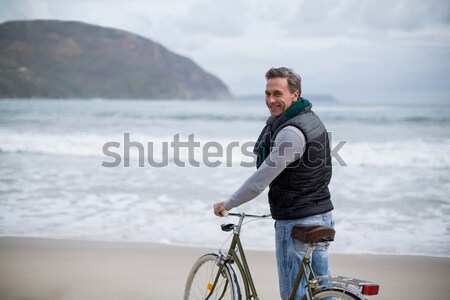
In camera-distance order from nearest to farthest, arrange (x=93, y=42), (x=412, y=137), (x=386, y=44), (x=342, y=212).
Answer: (x=342, y=212), (x=412, y=137), (x=386, y=44), (x=93, y=42)

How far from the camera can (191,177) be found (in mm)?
10547

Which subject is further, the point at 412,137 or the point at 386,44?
the point at 386,44

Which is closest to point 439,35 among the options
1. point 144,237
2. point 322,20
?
point 322,20

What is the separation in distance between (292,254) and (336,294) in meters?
0.36

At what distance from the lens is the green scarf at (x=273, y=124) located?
245 cm

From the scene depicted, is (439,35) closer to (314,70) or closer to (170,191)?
(314,70)

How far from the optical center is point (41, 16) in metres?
34.1

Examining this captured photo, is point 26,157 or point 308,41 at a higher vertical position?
point 308,41

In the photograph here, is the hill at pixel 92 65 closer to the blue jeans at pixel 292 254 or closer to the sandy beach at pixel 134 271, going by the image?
the sandy beach at pixel 134 271

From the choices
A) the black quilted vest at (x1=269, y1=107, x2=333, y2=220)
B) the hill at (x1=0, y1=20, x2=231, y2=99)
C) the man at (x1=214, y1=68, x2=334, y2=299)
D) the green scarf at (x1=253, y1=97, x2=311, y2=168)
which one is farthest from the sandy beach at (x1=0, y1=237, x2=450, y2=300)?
the hill at (x1=0, y1=20, x2=231, y2=99)

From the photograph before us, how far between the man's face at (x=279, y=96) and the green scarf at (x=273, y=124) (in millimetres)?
36

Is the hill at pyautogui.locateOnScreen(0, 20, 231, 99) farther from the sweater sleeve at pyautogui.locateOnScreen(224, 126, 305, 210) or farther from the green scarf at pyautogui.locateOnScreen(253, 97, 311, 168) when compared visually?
the sweater sleeve at pyautogui.locateOnScreen(224, 126, 305, 210)

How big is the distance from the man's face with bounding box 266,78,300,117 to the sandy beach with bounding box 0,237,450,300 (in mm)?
2319

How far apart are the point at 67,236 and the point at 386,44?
27240 mm
